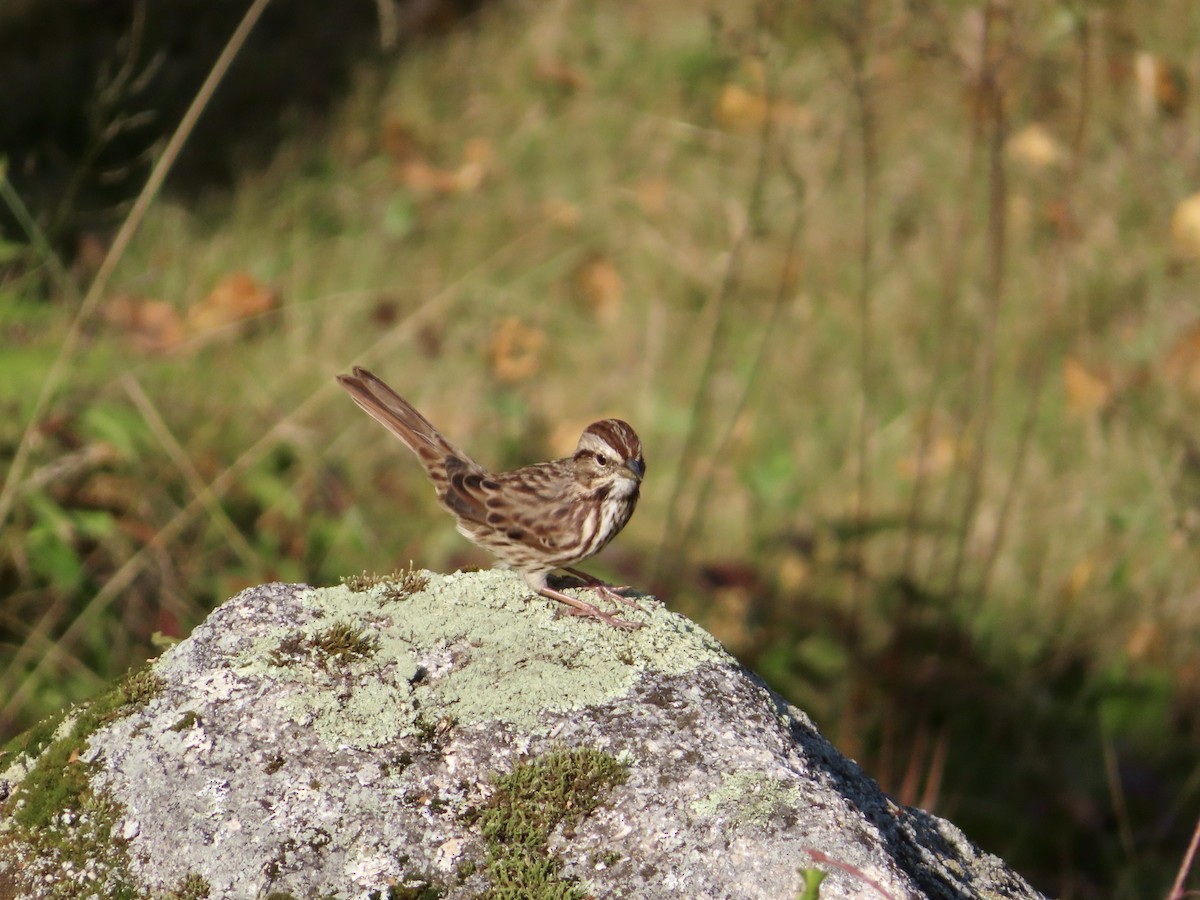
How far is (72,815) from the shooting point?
7.52 feet

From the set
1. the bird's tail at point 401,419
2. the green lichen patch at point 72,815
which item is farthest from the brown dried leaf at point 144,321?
the green lichen patch at point 72,815

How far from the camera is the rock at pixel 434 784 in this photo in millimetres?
2219

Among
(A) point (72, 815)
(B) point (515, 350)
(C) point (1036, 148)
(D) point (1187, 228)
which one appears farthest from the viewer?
(C) point (1036, 148)

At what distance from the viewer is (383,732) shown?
2.43m

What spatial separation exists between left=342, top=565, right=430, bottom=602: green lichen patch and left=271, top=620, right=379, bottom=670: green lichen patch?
195mm

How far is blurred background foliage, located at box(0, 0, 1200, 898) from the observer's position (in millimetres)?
5254

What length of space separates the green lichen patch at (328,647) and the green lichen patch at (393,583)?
0.64 ft

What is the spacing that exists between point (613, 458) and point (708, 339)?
336cm

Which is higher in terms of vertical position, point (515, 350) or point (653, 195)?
point (653, 195)

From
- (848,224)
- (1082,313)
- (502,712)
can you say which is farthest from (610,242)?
(502,712)

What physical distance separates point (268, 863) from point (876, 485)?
196 inches

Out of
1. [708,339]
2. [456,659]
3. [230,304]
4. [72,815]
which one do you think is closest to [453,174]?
[708,339]

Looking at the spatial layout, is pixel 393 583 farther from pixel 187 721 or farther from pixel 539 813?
pixel 539 813

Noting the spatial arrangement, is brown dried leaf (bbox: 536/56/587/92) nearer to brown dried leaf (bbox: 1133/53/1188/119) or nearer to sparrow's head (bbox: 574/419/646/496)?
brown dried leaf (bbox: 1133/53/1188/119)
